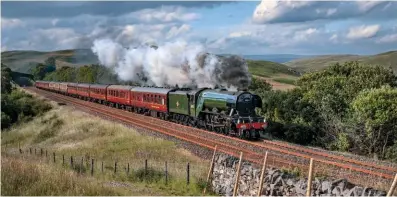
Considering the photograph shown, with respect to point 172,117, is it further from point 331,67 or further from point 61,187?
point 61,187

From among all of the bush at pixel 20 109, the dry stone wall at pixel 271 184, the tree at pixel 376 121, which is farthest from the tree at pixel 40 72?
the dry stone wall at pixel 271 184

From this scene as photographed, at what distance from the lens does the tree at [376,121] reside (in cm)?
3048

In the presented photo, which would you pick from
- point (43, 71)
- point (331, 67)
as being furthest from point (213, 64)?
point (43, 71)

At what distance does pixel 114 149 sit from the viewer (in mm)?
30406

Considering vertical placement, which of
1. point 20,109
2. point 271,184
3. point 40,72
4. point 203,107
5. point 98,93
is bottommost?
point 20,109

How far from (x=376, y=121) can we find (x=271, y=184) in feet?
56.8

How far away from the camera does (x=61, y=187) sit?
586 inches

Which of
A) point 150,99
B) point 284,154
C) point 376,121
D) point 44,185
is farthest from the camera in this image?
point 150,99

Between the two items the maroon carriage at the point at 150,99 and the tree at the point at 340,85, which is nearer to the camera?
the tree at the point at 340,85

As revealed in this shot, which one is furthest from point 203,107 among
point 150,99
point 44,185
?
point 44,185

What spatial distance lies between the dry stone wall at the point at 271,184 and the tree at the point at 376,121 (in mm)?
15042

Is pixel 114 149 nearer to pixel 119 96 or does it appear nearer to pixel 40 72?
pixel 119 96

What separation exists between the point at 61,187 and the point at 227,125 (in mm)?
16346

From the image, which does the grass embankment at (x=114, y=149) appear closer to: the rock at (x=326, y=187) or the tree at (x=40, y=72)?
the rock at (x=326, y=187)
